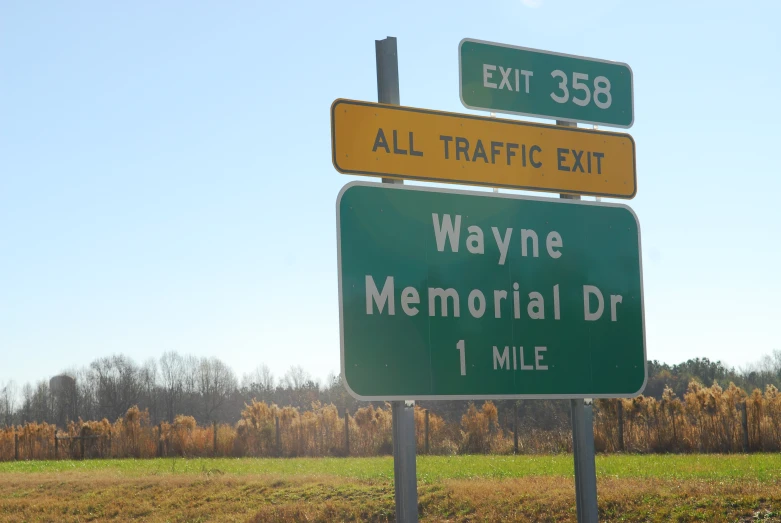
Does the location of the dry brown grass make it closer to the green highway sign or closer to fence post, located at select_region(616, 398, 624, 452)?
the green highway sign

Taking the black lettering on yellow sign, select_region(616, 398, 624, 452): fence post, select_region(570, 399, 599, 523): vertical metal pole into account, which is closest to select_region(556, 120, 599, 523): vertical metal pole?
select_region(570, 399, 599, 523): vertical metal pole

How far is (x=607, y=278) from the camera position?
665 cm

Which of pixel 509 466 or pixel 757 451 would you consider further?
pixel 757 451

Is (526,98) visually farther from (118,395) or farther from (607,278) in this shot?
(118,395)

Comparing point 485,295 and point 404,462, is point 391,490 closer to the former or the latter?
point 485,295

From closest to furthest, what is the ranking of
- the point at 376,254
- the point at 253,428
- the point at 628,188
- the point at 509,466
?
the point at 376,254, the point at 628,188, the point at 509,466, the point at 253,428

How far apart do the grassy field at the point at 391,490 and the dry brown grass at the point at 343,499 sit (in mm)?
29

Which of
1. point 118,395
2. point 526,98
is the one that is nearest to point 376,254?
point 526,98

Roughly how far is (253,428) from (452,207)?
31.7m

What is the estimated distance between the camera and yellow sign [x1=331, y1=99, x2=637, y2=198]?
19.3ft

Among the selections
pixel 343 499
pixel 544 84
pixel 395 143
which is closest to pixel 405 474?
pixel 395 143

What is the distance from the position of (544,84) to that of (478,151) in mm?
924

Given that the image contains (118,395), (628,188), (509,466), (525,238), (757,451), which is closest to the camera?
(525,238)

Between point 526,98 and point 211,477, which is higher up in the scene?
point 526,98
